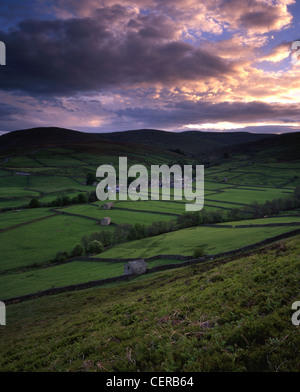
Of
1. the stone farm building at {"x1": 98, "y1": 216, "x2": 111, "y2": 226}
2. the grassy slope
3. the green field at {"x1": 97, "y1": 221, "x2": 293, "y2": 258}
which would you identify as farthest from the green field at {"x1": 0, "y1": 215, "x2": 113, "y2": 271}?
the grassy slope

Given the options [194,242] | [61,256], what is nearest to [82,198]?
[61,256]

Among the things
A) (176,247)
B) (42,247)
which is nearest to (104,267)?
(176,247)

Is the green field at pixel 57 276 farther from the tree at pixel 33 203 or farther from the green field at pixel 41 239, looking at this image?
the tree at pixel 33 203

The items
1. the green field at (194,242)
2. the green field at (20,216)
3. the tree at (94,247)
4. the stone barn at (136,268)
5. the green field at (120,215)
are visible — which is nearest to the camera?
the stone barn at (136,268)

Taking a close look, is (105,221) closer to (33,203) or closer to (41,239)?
(41,239)

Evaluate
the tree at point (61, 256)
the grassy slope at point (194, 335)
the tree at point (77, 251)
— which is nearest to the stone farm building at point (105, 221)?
the tree at point (77, 251)

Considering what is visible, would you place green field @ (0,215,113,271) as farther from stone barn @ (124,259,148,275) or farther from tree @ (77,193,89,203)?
stone barn @ (124,259,148,275)
